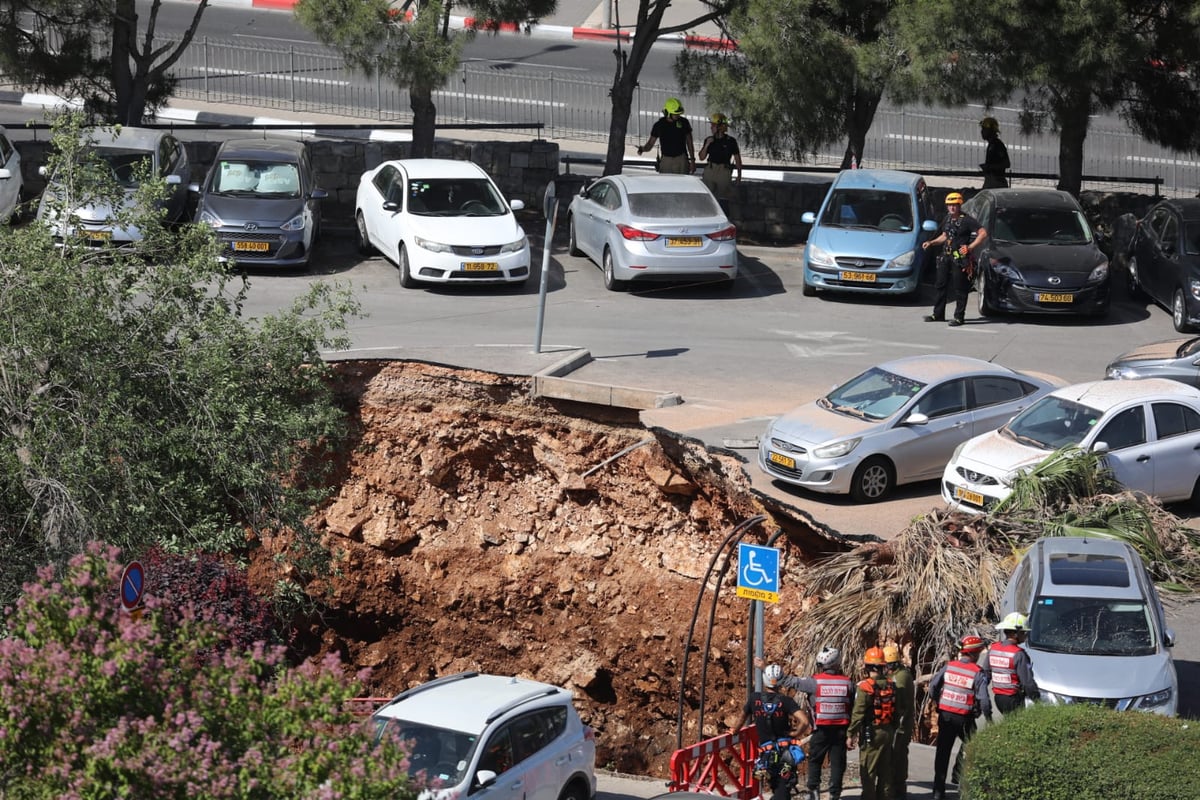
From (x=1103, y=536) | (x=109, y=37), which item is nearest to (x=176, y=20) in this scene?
(x=109, y=37)

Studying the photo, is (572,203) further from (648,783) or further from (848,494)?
(648,783)

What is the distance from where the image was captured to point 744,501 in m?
16.6

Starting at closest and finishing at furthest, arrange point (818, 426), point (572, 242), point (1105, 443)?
1. point (1105, 443)
2. point (818, 426)
3. point (572, 242)

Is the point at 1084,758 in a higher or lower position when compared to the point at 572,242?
lower

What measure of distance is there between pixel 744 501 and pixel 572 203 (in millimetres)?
9947

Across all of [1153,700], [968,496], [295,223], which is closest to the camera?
[1153,700]

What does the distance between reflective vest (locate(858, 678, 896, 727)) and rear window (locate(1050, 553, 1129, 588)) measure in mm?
2011

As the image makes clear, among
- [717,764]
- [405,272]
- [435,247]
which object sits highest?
[435,247]

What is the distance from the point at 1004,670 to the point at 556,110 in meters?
24.4

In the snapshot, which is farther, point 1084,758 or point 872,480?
point 872,480

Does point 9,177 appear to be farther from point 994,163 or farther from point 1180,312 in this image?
point 1180,312

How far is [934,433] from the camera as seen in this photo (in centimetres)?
1593

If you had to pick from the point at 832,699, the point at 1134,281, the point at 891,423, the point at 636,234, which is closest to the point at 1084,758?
the point at 832,699

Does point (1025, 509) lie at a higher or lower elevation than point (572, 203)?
lower
